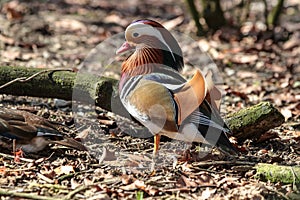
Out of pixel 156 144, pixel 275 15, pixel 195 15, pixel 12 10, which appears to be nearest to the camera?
pixel 156 144

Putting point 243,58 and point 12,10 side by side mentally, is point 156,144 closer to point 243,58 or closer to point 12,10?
point 243,58

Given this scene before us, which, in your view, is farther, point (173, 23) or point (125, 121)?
point (173, 23)

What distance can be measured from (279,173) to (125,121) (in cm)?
146

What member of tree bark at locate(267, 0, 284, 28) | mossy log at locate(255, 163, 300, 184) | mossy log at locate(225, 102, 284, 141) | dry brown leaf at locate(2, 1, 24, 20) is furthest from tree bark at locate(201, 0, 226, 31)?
mossy log at locate(255, 163, 300, 184)

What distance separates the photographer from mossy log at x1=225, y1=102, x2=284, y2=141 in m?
4.17

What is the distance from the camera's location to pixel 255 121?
4.19 metres

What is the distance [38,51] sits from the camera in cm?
663

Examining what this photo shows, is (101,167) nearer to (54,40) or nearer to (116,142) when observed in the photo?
(116,142)

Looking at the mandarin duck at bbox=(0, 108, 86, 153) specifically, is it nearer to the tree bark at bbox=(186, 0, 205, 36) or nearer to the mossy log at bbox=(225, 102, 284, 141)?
the mossy log at bbox=(225, 102, 284, 141)

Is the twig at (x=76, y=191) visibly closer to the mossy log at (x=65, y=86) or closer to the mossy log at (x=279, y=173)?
the mossy log at (x=279, y=173)

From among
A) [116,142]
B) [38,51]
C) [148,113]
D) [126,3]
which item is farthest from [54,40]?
[148,113]

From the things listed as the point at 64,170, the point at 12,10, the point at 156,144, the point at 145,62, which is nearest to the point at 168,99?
the point at 156,144

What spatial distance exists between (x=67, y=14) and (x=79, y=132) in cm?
425

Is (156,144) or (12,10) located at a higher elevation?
(12,10)
